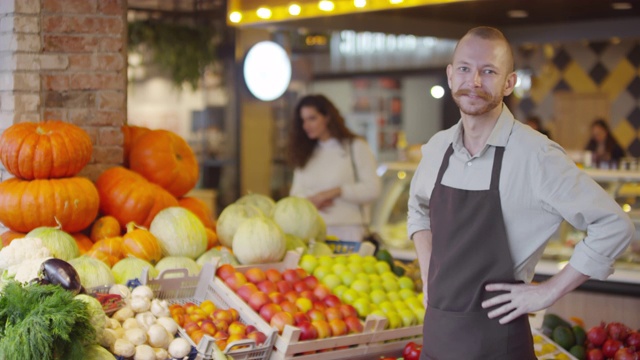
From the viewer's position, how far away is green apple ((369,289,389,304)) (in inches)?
161

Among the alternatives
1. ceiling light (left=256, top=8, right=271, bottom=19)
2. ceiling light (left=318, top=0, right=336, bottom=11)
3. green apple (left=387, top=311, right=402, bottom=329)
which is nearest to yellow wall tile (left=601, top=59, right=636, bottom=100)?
ceiling light (left=318, top=0, right=336, bottom=11)

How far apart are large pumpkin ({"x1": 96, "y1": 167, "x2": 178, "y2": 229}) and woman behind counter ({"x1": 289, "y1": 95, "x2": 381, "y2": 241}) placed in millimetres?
1919

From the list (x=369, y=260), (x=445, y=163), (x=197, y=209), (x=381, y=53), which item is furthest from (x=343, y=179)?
(x=381, y=53)

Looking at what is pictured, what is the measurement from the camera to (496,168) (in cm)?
282

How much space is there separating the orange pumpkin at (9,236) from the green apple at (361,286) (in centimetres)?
160

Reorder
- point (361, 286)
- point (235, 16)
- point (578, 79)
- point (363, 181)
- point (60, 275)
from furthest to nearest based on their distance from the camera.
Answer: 1. point (578, 79)
2. point (235, 16)
3. point (363, 181)
4. point (361, 286)
5. point (60, 275)

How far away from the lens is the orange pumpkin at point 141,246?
4.01 metres

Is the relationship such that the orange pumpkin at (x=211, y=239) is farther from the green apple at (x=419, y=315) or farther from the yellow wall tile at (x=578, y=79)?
the yellow wall tile at (x=578, y=79)

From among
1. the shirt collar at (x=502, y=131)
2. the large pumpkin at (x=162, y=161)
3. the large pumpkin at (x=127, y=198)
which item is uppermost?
the shirt collar at (x=502, y=131)

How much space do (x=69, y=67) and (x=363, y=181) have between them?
8.09 ft

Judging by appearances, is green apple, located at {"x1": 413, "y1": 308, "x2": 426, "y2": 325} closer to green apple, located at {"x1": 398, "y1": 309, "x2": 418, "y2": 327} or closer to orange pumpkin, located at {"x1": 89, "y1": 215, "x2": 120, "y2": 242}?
green apple, located at {"x1": 398, "y1": 309, "x2": 418, "y2": 327}

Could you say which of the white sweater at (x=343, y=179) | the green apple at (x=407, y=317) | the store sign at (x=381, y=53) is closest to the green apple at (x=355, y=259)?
the green apple at (x=407, y=317)

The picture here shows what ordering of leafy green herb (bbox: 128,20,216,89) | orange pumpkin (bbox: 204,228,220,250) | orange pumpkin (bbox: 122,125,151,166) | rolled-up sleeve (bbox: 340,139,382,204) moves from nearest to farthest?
orange pumpkin (bbox: 204,228,220,250) → orange pumpkin (bbox: 122,125,151,166) → rolled-up sleeve (bbox: 340,139,382,204) → leafy green herb (bbox: 128,20,216,89)

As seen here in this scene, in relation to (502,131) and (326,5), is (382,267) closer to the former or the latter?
(502,131)
